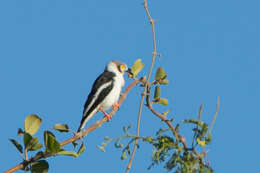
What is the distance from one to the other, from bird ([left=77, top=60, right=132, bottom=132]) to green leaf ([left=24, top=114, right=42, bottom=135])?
13.7 feet

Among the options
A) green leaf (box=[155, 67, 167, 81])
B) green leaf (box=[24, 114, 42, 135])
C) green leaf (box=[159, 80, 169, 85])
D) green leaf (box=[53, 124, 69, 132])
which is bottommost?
green leaf (box=[24, 114, 42, 135])

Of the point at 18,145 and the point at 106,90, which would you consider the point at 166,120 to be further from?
the point at 106,90

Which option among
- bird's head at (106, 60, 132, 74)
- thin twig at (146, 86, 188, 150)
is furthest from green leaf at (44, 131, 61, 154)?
bird's head at (106, 60, 132, 74)

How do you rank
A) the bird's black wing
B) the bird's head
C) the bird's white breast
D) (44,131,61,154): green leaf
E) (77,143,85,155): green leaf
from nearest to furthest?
(44,131,61,154): green leaf → (77,143,85,155): green leaf → the bird's black wing → the bird's white breast → the bird's head

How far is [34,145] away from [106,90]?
202 inches

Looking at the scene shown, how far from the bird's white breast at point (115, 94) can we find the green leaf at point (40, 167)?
490cm

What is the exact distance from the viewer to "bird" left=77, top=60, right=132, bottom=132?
23.4 feet

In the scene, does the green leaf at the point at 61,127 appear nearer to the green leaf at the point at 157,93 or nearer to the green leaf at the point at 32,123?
the green leaf at the point at 32,123

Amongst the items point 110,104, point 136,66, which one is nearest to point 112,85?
point 110,104

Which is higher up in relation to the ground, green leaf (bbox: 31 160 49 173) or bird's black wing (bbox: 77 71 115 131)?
bird's black wing (bbox: 77 71 115 131)

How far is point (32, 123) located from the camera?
103 inches

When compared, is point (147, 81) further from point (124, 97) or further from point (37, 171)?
point (37, 171)

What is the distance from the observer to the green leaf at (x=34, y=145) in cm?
254

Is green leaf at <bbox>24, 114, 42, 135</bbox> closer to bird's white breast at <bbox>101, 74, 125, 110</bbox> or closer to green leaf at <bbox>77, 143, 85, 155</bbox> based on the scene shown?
green leaf at <bbox>77, 143, 85, 155</bbox>
